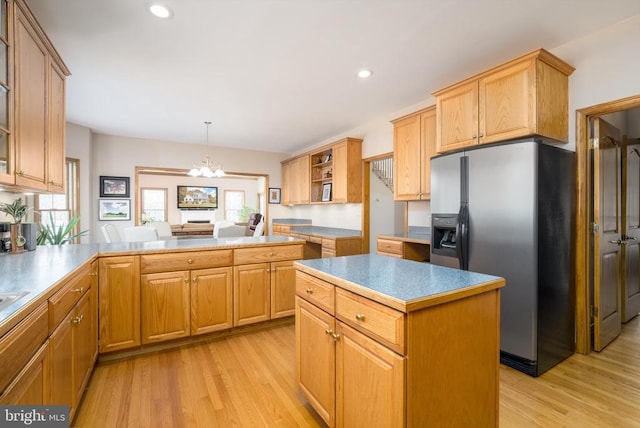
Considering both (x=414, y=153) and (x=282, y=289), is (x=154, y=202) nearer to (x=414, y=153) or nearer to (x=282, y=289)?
(x=282, y=289)

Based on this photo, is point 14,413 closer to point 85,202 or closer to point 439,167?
point 439,167

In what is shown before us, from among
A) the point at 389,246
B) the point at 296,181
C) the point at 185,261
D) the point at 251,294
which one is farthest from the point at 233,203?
the point at 185,261

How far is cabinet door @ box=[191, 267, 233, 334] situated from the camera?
8.56ft

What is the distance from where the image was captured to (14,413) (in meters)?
0.94

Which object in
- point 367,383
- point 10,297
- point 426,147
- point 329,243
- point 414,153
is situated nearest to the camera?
point 10,297

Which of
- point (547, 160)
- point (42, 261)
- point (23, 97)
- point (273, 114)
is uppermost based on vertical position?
point (273, 114)

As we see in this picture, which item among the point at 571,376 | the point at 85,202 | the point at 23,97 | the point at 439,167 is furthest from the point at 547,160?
the point at 85,202

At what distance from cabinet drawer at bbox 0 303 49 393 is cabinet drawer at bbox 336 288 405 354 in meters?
1.16

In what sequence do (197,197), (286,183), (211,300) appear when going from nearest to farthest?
(211,300) → (286,183) → (197,197)


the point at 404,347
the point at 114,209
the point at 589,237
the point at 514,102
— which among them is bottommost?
the point at 404,347

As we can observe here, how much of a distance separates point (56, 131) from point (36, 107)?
0.38 meters

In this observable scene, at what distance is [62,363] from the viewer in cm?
140

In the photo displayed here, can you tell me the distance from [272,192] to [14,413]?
234 inches

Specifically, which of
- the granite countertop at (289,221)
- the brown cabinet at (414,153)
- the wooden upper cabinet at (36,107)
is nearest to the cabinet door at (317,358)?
the wooden upper cabinet at (36,107)
